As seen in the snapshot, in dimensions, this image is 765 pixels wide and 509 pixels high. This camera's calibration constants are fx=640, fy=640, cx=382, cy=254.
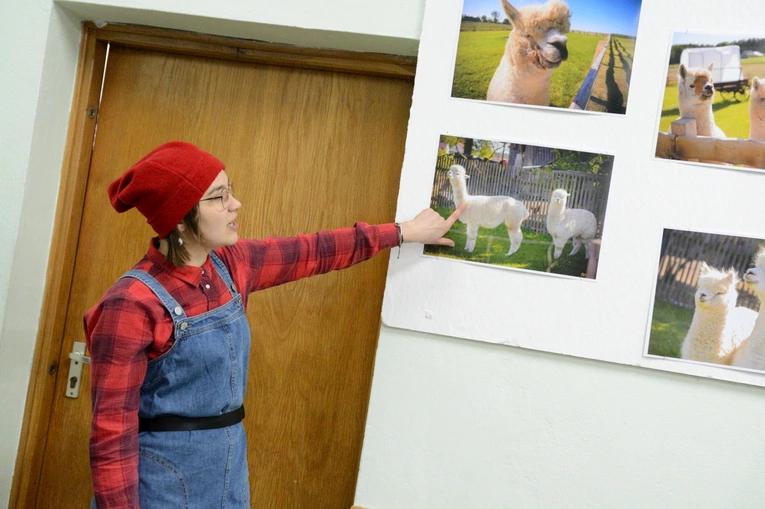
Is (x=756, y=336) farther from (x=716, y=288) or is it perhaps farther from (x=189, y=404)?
(x=189, y=404)

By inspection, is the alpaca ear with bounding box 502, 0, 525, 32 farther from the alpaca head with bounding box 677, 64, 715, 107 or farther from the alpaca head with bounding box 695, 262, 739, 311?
the alpaca head with bounding box 695, 262, 739, 311

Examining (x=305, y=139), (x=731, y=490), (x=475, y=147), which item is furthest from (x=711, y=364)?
(x=305, y=139)

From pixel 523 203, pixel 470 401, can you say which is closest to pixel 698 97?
pixel 523 203

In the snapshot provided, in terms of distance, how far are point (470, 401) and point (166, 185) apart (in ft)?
2.36

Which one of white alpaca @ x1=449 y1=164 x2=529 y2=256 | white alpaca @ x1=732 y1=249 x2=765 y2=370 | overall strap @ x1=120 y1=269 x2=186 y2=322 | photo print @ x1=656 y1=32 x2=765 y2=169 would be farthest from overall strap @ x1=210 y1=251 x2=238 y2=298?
white alpaca @ x1=732 y1=249 x2=765 y2=370

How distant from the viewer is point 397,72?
1.49m

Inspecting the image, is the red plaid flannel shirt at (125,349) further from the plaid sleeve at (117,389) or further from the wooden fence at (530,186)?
the wooden fence at (530,186)

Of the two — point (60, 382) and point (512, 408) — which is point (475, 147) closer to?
point (512, 408)

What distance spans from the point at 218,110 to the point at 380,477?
95 centimetres

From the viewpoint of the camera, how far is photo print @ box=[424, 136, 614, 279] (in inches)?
49.3

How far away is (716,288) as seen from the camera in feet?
3.95

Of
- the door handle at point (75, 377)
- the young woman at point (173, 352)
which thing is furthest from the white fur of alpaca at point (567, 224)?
the door handle at point (75, 377)

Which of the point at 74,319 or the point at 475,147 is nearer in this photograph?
the point at 475,147

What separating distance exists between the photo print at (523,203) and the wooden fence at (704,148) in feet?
0.37
